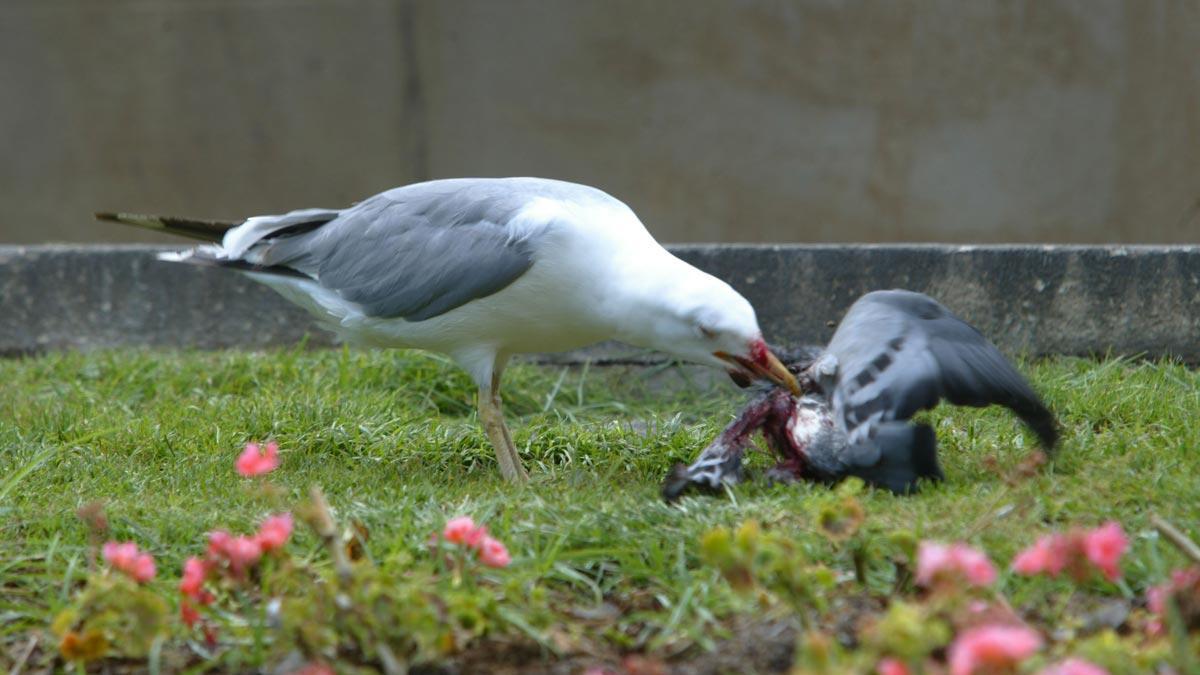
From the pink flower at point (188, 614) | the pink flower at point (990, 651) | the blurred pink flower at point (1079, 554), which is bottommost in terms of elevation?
the pink flower at point (188, 614)

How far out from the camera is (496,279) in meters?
3.43

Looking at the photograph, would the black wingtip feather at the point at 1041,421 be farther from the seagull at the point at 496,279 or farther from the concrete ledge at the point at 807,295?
the concrete ledge at the point at 807,295

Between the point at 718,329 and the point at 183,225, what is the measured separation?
5.64 ft

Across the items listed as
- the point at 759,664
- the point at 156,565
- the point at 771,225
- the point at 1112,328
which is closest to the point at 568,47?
the point at 771,225

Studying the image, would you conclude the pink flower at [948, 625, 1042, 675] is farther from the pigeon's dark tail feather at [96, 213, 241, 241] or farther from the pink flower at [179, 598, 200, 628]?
the pigeon's dark tail feather at [96, 213, 241, 241]

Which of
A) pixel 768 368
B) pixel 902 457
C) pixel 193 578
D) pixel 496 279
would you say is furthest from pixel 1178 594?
pixel 496 279

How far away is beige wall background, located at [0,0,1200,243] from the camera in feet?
23.4

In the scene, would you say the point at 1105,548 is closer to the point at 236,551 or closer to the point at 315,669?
the point at 315,669

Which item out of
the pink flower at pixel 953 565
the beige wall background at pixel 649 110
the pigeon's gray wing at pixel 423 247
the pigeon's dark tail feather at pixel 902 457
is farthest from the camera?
the beige wall background at pixel 649 110

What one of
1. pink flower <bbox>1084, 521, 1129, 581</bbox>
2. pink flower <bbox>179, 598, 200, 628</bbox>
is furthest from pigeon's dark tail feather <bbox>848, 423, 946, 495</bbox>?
pink flower <bbox>179, 598, 200, 628</bbox>

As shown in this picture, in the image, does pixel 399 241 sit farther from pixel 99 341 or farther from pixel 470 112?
pixel 470 112

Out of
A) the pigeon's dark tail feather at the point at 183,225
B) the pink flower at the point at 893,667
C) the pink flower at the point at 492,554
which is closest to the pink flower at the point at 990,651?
the pink flower at the point at 893,667

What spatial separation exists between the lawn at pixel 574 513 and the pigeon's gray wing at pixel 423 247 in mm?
434

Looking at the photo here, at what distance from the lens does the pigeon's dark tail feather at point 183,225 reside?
4066 mm
